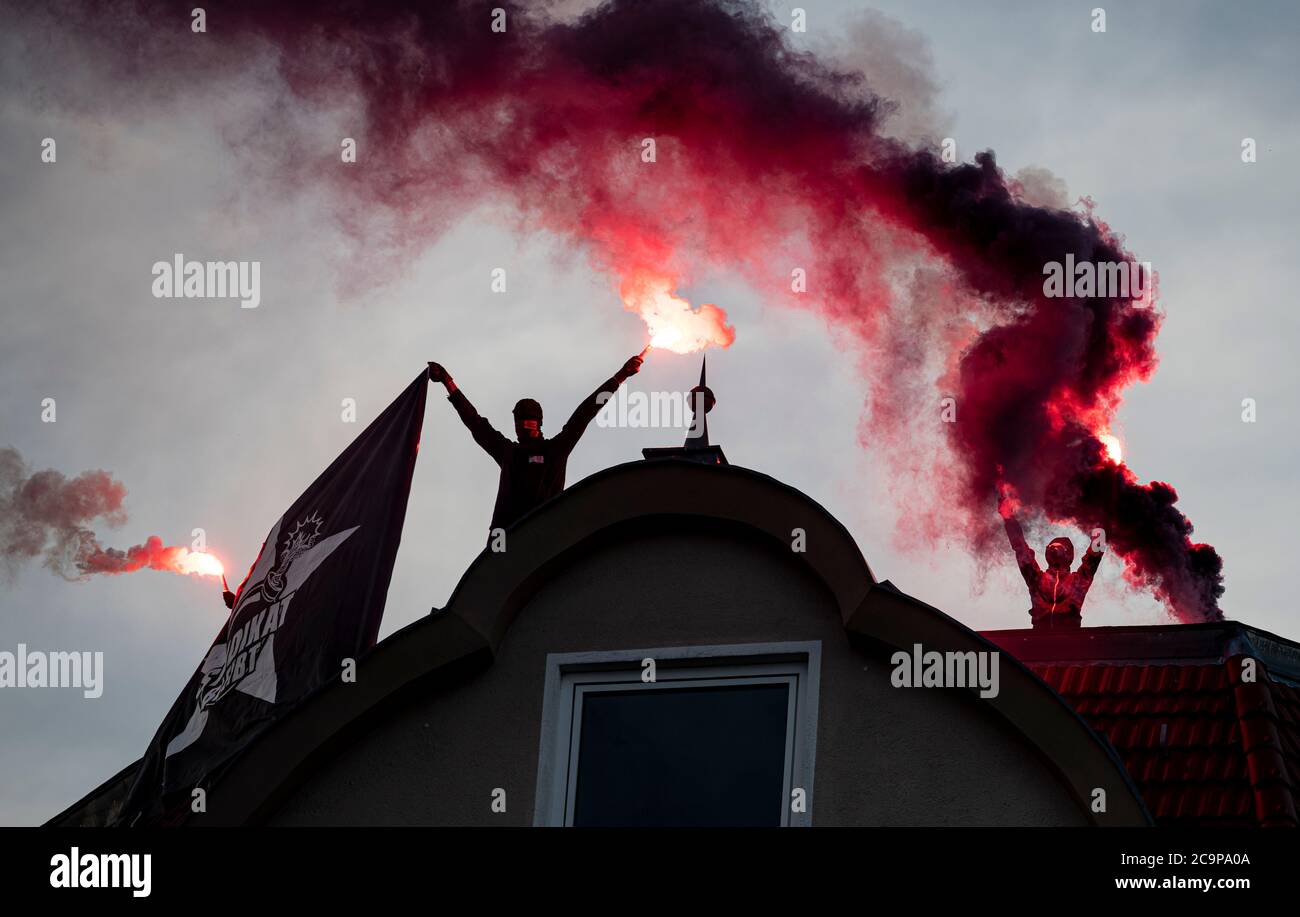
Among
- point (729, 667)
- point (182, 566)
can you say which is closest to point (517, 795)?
point (729, 667)

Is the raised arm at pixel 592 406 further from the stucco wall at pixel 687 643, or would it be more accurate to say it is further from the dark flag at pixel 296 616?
the stucco wall at pixel 687 643

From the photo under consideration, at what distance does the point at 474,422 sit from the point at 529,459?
66 cm

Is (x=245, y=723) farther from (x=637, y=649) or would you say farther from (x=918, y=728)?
(x=918, y=728)

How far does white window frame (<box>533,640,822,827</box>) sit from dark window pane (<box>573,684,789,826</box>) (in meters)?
0.05

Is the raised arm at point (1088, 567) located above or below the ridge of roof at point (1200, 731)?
above

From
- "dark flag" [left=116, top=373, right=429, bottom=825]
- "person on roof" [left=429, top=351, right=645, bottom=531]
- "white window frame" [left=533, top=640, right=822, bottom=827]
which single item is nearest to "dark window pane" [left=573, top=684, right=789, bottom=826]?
"white window frame" [left=533, top=640, right=822, bottom=827]

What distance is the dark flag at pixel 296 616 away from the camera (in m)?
11.1

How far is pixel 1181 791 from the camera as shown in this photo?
986cm

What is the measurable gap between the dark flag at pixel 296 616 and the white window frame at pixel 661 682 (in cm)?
165

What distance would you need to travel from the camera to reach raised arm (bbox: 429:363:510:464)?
43.2 ft

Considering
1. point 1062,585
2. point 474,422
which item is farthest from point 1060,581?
point 474,422

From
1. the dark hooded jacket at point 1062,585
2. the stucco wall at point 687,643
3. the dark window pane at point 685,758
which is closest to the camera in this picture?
the stucco wall at point 687,643

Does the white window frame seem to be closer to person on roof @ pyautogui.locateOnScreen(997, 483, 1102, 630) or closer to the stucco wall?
the stucco wall

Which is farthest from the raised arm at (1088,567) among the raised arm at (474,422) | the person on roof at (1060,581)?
the raised arm at (474,422)
